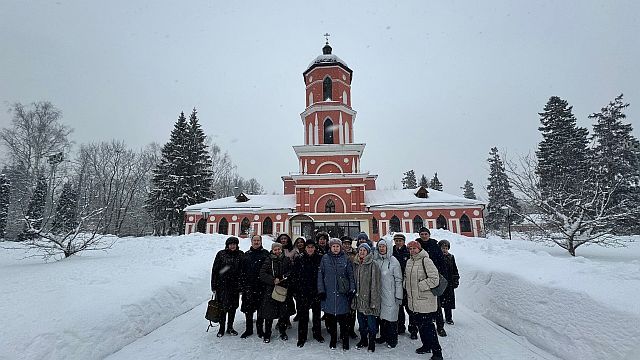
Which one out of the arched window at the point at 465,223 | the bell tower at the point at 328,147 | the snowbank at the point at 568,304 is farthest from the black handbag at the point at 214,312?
the arched window at the point at 465,223

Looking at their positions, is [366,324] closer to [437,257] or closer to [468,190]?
[437,257]

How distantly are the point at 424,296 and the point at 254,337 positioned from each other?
2965mm

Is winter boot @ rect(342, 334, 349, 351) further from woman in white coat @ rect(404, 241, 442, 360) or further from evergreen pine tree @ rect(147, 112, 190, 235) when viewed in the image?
evergreen pine tree @ rect(147, 112, 190, 235)

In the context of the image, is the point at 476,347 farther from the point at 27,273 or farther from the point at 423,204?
the point at 423,204

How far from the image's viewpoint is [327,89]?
91.7 ft

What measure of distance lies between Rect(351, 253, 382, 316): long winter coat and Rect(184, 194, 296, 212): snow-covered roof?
888 inches

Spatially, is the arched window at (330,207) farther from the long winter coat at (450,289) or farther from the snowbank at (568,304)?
the long winter coat at (450,289)

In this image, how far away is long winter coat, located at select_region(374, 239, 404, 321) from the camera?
4734 mm

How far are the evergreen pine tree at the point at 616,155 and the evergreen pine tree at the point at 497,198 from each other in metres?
12.2

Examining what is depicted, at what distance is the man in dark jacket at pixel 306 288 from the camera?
500 cm

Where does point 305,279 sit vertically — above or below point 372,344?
above

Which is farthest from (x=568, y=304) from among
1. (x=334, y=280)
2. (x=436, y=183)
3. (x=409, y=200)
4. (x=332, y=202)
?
(x=436, y=183)

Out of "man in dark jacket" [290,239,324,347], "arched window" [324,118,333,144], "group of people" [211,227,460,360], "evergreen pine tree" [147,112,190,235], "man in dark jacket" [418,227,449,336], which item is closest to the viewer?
"group of people" [211,227,460,360]

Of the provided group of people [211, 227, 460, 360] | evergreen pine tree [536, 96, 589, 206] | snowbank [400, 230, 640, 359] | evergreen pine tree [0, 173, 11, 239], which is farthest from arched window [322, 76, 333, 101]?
evergreen pine tree [0, 173, 11, 239]
